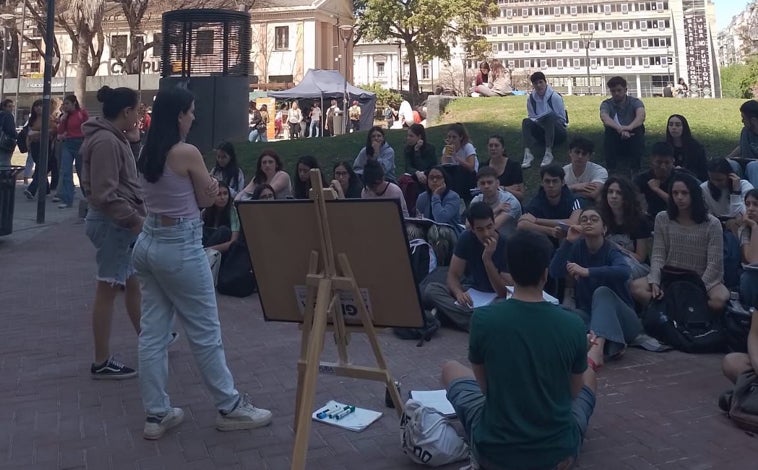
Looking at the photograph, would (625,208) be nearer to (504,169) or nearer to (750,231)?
(750,231)

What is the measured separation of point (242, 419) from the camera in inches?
186

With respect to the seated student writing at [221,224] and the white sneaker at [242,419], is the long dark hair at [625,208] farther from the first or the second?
the seated student writing at [221,224]

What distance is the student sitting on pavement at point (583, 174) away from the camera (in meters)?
8.82

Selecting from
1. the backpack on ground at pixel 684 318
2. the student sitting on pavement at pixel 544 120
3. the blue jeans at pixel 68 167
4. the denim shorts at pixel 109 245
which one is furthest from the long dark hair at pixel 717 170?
the blue jeans at pixel 68 167

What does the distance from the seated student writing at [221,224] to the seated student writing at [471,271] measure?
9.13 feet

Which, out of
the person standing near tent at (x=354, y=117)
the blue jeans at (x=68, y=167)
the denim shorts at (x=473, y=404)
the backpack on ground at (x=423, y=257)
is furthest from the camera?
the person standing near tent at (x=354, y=117)

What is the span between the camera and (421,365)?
6.05m

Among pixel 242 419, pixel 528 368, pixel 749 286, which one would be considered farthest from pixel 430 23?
pixel 528 368

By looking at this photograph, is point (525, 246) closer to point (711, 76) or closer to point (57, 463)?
point (57, 463)

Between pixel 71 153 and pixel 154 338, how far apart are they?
1059 cm

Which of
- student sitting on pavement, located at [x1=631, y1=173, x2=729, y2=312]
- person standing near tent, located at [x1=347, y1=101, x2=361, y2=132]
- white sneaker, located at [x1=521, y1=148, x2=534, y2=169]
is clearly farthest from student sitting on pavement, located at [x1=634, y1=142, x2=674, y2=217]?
person standing near tent, located at [x1=347, y1=101, x2=361, y2=132]

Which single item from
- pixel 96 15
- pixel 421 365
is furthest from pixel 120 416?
pixel 96 15

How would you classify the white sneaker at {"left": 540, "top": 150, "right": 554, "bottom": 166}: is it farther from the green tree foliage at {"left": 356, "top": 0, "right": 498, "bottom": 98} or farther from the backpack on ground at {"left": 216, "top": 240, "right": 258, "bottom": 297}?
the green tree foliage at {"left": 356, "top": 0, "right": 498, "bottom": 98}

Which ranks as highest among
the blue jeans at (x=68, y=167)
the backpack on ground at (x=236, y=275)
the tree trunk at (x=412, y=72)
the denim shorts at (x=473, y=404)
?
the tree trunk at (x=412, y=72)
